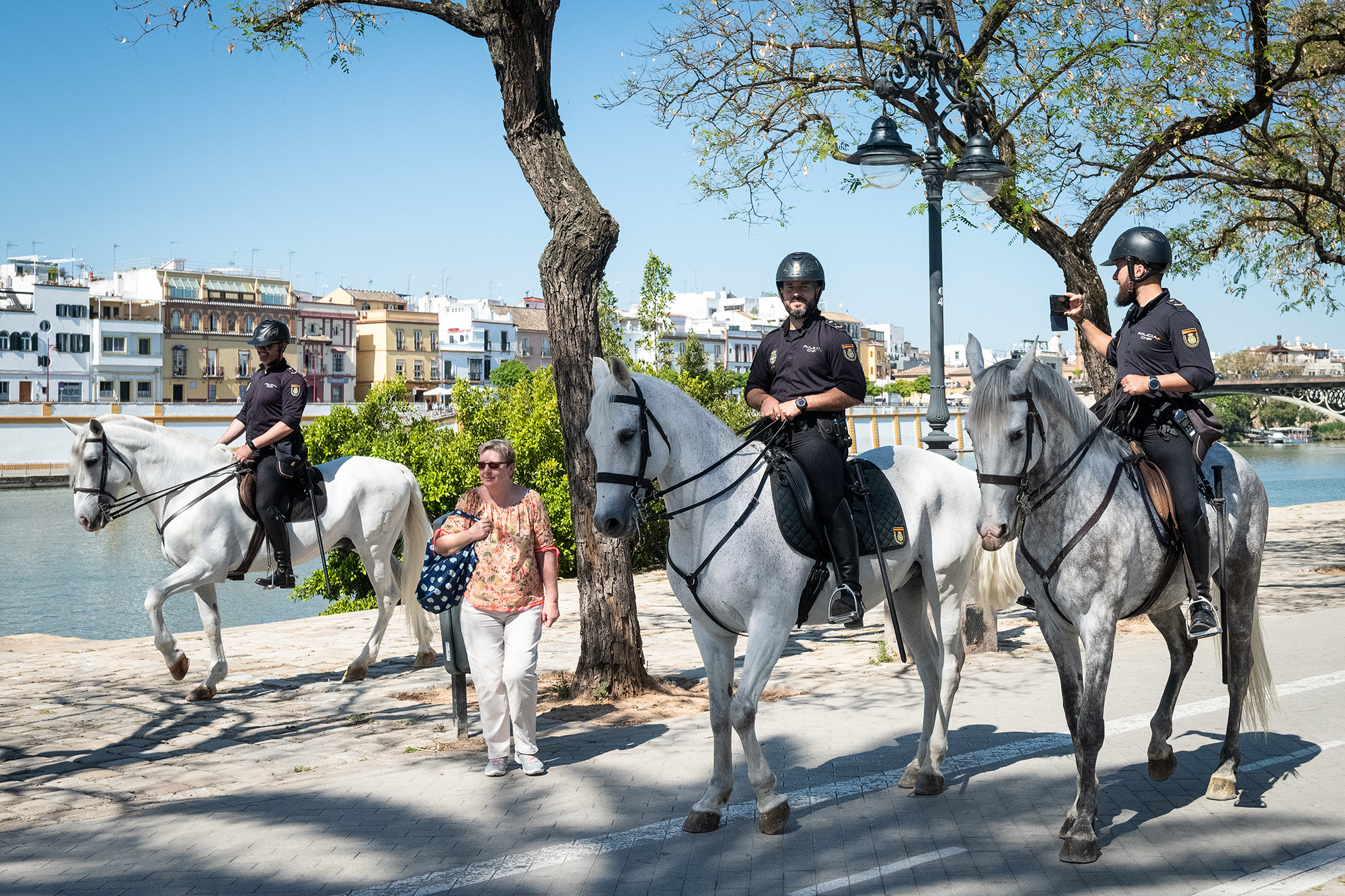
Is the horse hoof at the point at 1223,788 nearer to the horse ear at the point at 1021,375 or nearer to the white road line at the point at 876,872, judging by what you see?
the white road line at the point at 876,872

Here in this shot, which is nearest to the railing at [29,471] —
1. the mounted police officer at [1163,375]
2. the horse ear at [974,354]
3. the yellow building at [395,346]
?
the yellow building at [395,346]

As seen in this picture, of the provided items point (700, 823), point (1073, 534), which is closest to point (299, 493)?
point (700, 823)

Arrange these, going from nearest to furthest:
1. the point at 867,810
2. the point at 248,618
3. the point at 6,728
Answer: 1. the point at 867,810
2. the point at 6,728
3. the point at 248,618

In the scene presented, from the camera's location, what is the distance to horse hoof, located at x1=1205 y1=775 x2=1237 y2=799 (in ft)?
19.5

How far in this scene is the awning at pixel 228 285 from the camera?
108000 millimetres

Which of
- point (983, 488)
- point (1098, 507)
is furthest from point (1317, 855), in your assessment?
point (983, 488)

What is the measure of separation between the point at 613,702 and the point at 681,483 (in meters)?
3.63

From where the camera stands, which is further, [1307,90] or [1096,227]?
[1307,90]

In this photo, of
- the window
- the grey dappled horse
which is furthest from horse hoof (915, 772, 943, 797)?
the window

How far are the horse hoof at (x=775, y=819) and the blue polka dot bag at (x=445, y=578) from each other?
2.53m

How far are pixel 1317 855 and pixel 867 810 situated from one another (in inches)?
82.4

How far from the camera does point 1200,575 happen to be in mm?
5742

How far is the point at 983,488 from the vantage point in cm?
519

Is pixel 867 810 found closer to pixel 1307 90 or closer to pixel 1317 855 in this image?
pixel 1317 855
